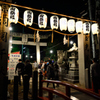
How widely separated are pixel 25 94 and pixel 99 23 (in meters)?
8.62

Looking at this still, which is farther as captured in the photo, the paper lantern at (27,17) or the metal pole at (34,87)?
the paper lantern at (27,17)

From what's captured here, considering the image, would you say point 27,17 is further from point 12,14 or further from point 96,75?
point 96,75

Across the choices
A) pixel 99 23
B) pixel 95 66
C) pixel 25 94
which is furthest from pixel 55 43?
pixel 25 94

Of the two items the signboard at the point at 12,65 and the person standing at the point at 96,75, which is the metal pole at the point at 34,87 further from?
the signboard at the point at 12,65

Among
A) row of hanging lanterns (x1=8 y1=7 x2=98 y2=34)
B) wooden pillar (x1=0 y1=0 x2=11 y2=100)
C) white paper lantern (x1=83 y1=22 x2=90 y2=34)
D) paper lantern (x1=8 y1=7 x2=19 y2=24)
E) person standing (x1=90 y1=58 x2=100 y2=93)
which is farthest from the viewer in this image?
white paper lantern (x1=83 y1=22 x2=90 y2=34)

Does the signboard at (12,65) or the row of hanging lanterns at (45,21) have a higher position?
the row of hanging lanterns at (45,21)

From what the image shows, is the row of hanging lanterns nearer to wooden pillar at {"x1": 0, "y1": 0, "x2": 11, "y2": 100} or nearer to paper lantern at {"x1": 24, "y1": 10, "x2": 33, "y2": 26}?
paper lantern at {"x1": 24, "y1": 10, "x2": 33, "y2": 26}

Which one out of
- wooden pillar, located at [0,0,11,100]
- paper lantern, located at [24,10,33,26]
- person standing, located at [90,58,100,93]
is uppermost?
paper lantern, located at [24,10,33,26]

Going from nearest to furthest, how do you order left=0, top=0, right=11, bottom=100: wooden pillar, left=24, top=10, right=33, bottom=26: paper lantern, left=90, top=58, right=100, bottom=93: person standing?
left=0, top=0, right=11, bottom=100: wooden pillar, left=90, top=58, right=100, bottom=93: person standing, left=24, top=10, right=33, bottom=26: paper lantern

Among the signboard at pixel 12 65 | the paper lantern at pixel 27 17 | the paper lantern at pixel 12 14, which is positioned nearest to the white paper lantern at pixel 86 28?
the paper lantern at pixel 27 17

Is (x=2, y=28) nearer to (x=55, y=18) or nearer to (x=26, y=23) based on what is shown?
(x=26, y=23)

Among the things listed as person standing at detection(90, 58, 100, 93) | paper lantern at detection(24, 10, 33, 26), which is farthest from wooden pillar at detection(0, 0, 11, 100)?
person standing at detection(90, 58, 100, 93)

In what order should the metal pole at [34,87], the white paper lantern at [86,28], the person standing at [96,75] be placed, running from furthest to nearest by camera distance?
the white paper lantern at [86,28], the person standing at [96,75], the metal pole at [34,87]

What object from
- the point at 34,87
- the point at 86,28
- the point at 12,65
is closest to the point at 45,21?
the point at 86,28
